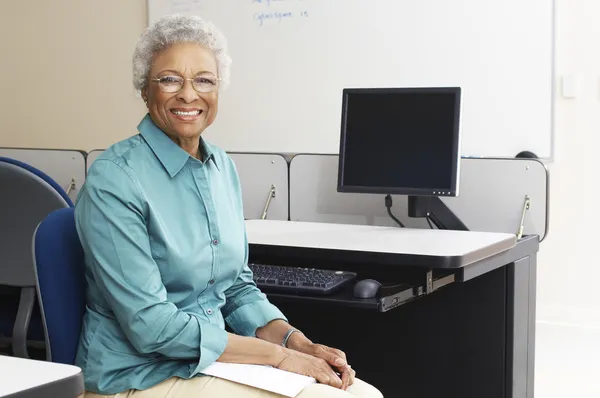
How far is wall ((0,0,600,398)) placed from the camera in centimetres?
399

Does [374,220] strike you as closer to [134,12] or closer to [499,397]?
[499,397]

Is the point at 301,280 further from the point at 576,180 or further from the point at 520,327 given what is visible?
the point at 576,180

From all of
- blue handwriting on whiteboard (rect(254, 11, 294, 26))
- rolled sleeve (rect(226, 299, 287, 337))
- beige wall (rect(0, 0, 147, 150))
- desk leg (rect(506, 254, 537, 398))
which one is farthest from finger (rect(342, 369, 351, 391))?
beige wall (rect(0, 0, 147, 150))

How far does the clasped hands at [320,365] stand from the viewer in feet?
5.57

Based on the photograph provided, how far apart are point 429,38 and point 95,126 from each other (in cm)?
212

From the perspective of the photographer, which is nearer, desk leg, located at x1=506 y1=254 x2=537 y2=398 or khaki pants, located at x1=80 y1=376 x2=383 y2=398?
khaki pants, located at x1=80 y1=376 x2=383 y2=398

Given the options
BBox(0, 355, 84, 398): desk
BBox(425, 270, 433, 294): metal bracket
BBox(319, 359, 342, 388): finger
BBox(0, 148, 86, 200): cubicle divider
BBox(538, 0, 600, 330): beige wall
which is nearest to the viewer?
BBox(0, 355, 84, 398): desk

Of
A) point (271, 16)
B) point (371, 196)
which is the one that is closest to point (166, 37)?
point (371, 196)

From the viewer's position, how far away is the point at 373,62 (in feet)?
14.4

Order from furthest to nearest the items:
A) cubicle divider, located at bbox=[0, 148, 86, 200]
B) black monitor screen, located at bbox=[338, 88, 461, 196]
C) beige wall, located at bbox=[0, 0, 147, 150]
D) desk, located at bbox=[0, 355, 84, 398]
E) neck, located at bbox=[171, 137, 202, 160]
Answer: beige wall, located at bbox=[0, 0, 147, 150]
cubicle divider, located at bbox=[0, 148, 86, 200]
black monitor screen, located at bbox=[338, 88, 461, 196]
neck, located at bbox=[171, 137, 202, 160]
desk, located at bbox=[0, 355, 84, 398]

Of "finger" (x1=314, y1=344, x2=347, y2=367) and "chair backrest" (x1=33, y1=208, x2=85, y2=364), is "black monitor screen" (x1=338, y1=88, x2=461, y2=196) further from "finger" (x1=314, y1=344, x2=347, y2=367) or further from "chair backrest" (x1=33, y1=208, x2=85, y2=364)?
"chair backrest" (x1=33, y1=208, x2=85, y2=364)

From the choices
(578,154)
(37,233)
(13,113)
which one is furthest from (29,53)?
(37,233)

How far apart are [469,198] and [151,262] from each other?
55.5 inches

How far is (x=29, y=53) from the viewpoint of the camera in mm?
5531
